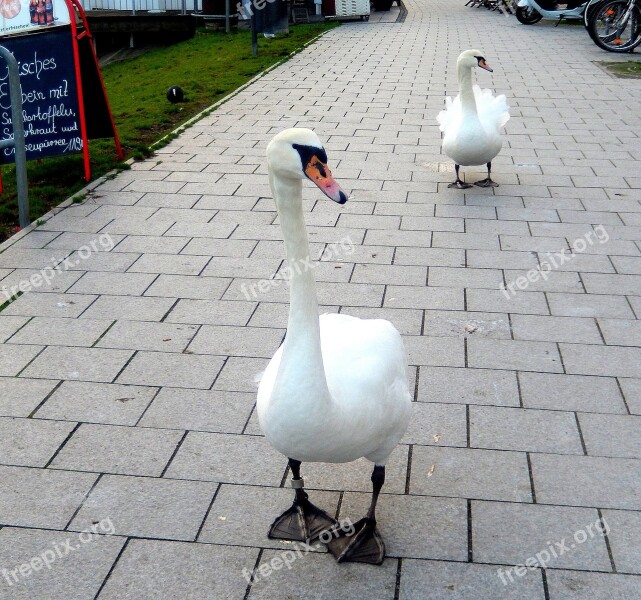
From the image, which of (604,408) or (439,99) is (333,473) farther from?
(439,99)

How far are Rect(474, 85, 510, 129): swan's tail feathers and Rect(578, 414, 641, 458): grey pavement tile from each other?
15.0 ft

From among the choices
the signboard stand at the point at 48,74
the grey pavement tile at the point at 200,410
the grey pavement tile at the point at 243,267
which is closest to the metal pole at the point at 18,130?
the signboard stand at the point at 48,74

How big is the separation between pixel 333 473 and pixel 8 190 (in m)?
6.02

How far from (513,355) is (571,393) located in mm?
530

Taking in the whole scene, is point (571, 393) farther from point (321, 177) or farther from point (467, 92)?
point (467, 92)

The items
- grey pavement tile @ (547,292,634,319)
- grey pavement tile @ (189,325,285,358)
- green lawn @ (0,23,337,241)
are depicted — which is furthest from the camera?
green lawn @ (0,23,337,241)

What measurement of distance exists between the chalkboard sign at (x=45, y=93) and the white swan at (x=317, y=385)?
230 inches

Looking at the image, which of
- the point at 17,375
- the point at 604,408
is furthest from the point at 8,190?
the point at 604,408

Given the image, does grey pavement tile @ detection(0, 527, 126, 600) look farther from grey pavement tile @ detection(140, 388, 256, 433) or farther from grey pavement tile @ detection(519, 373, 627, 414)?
grey pavement tile @ detection(519, 373, 627, 414)

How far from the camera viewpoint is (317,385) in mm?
3143

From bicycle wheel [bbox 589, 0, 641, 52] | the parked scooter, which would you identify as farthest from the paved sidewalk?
the parked scooter

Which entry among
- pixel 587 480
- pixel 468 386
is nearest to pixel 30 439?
pixel 468 386

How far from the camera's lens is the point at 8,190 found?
8.70 m

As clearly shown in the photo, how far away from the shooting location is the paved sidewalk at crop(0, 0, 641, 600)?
11.6 ft
